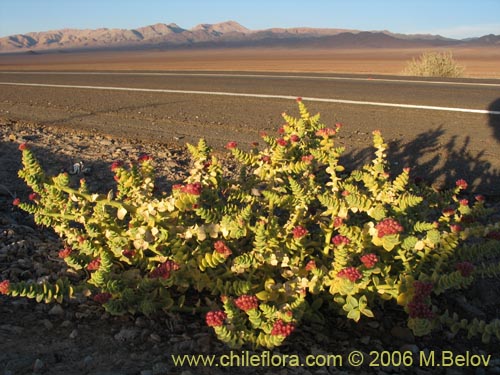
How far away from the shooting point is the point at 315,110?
25.0ft

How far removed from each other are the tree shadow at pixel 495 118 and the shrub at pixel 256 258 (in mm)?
3557

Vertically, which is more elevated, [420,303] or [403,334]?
[420,303]

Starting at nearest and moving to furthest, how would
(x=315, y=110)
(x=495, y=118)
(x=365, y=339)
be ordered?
(x=365, y=339)
(x=495, y=118)
(x=315, y=110)

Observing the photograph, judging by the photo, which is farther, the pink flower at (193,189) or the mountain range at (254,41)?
the mountain range at (254,41)

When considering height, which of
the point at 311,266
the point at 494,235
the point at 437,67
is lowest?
the point at 311,266

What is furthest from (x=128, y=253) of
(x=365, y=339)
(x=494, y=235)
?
(x=494, y=235)

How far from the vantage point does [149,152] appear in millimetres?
5496

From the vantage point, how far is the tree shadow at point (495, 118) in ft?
19.5

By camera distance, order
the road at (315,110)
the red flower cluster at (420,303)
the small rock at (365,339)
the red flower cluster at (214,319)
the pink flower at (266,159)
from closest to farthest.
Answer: the red flower cluster at (214,319) → the red flower cluster at (420,303) → the small rock at (365,339) → the pink flower at (266,159) → the road at (315,110)

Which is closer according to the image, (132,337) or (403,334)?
(132,337)

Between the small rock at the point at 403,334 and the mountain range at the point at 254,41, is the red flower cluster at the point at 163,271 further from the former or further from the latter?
the mountain range at the point at 254,41

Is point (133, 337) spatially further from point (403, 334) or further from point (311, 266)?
point (403, 334)

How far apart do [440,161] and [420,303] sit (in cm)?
316

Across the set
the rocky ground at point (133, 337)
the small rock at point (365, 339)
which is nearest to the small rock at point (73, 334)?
the rocky ground at point (133, 337)
